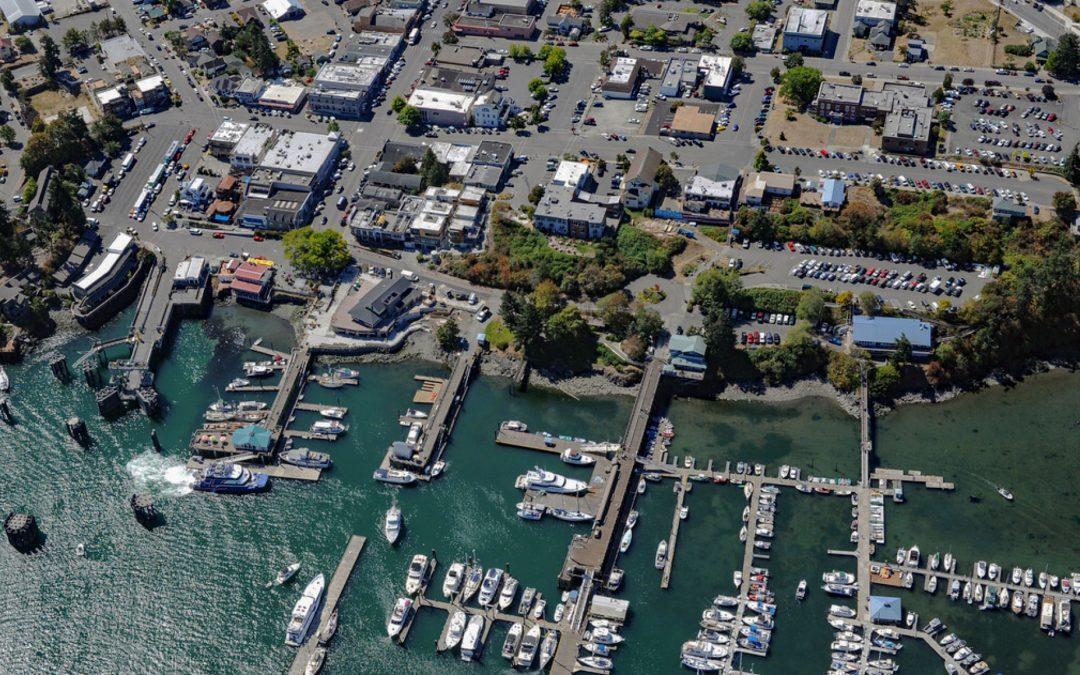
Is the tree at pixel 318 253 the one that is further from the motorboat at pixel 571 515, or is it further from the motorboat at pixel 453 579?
the motorboat at pixel 453 579

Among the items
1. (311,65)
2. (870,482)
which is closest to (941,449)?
(870,482)

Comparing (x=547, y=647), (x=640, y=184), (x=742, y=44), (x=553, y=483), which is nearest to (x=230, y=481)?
(x=553, y=483)

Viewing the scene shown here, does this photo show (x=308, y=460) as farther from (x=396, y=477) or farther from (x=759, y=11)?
(x=759, y=11)

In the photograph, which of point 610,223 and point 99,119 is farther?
point 99,119

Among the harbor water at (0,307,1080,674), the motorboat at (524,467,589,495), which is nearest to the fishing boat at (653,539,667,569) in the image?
the harbor water at (0,307,1080,674)

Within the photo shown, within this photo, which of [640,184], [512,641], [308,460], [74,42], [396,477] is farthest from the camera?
[74,42]

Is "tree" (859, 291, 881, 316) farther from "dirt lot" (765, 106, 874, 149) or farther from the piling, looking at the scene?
the piling

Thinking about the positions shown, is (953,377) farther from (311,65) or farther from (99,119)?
(99,119)
